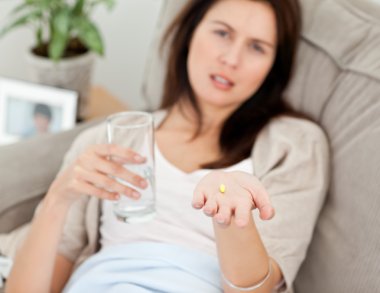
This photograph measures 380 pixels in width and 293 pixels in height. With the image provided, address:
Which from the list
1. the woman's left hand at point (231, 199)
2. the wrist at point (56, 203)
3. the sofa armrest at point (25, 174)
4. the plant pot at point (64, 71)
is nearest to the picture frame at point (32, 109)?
the plant pot at point (64, 71)

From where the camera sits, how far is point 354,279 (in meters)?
0.97

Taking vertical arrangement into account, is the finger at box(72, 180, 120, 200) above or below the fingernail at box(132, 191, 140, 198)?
below

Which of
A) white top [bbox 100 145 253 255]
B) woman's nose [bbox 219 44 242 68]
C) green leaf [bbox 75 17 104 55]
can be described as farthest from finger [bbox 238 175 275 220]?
green leaf [bbox 75 17 104 55]

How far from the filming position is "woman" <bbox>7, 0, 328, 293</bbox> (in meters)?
0.94

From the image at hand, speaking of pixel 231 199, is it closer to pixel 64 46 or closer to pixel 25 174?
pixel 25 174

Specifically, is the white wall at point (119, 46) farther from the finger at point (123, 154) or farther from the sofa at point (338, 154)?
the finger at point (123, 154)

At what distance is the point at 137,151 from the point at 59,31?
858 mm

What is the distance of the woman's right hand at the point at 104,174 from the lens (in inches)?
36.7

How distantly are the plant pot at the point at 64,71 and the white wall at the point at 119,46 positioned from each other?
0.35 m

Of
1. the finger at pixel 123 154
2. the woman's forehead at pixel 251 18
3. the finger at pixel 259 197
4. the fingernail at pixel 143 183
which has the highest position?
the woman's forehead at pixel 251 18

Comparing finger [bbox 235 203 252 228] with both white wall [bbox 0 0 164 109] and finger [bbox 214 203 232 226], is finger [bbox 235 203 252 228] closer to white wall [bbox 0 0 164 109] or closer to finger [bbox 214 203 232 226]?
finger [bbox 214 203 232 226]

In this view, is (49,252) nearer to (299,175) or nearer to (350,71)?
(299,175)

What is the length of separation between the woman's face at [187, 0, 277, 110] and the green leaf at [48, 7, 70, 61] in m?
0.56

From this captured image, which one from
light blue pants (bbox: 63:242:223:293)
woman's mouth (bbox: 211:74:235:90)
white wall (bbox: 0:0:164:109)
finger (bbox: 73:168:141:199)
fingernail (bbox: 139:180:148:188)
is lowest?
white wall (bbox: 0:0:164:109)
